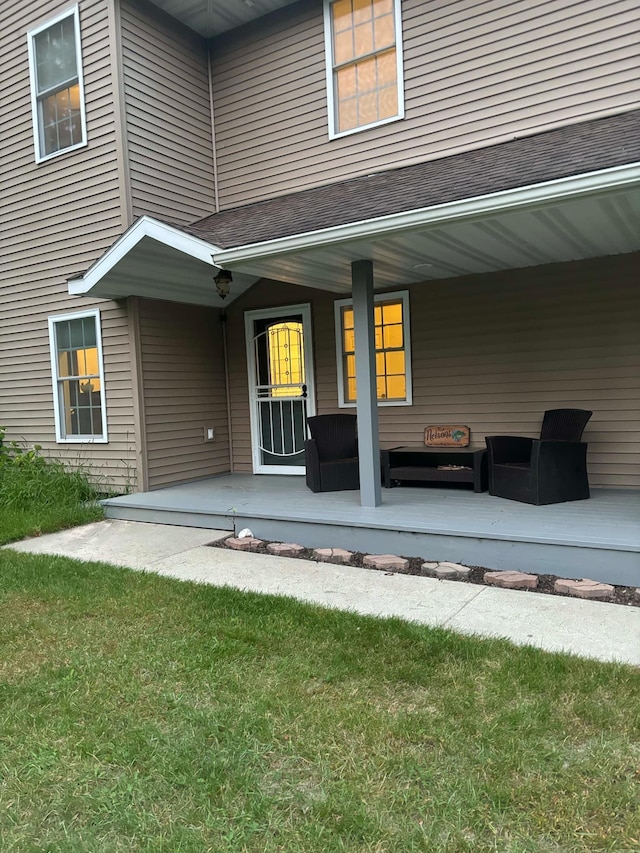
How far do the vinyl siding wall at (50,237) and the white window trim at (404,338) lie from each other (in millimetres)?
2279

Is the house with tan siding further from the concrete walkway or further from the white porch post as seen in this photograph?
the concrete walkway

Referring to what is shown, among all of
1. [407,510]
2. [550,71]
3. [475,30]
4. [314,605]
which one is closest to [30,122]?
[475,30]

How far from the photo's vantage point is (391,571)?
4.29m

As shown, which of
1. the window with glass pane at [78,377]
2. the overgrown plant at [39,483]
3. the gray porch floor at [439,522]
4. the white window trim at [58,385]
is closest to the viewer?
the gray porch floor at [439,522]

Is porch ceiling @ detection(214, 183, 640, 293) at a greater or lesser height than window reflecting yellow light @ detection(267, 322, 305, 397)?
greater

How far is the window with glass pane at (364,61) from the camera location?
6270 mm

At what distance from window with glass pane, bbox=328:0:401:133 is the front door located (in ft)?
6.93

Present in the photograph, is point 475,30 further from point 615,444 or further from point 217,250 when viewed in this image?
point 615,444

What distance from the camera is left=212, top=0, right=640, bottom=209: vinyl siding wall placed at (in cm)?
533

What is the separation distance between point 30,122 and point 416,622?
7331 mm

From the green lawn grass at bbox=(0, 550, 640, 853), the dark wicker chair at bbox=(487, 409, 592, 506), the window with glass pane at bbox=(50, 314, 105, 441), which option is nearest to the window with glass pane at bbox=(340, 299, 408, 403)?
the dark wicker chair at bbox=(487, 409, 592, 506)

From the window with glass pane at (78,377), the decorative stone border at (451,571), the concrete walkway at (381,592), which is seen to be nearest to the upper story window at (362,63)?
the window with glass pane at (78,377)

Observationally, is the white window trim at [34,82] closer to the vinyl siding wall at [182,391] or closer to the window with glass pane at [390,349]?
the vinyl siding wall at [182,391]

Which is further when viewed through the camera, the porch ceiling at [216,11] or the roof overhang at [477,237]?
the porch ceiling at [216,11]
